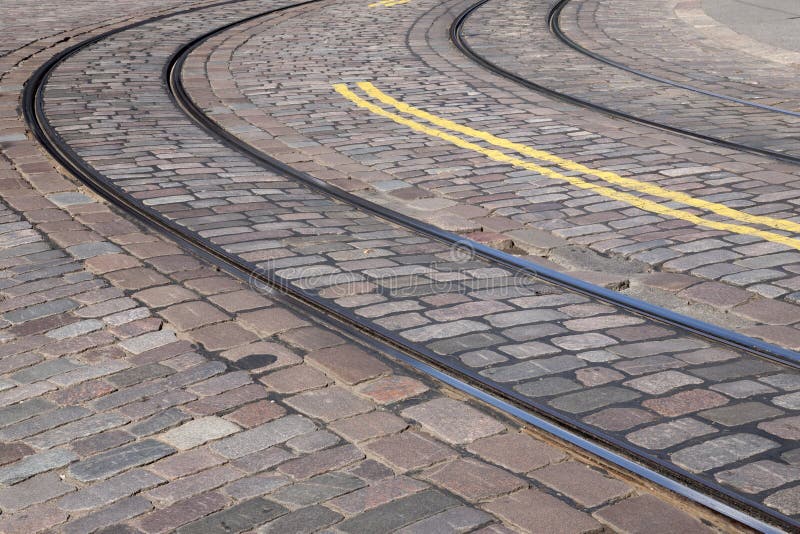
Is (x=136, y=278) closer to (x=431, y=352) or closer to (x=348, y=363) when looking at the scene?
(x=348, y=363)

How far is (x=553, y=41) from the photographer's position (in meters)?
12.4

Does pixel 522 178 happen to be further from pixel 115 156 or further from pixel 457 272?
pixel 115 156

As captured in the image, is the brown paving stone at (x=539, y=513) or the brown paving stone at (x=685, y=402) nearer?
the brown paving stone at (x=539, y=513)

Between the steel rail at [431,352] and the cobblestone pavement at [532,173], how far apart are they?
0.20m

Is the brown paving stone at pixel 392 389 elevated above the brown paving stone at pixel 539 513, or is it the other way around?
the brown paving stone at pixel 539 513

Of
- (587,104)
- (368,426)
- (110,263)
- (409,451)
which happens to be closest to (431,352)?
(368,426)

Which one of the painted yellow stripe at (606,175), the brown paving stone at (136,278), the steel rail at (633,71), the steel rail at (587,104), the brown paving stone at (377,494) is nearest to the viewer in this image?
the brown paving stone at (377,494)

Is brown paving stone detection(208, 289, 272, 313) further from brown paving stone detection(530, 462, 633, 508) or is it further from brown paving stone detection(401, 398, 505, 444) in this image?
brown paving stone detection(530, 462, 633, 508)

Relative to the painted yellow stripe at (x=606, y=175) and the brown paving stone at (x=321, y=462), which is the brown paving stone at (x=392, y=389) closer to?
the brown paving stone at (x=321, y=462)

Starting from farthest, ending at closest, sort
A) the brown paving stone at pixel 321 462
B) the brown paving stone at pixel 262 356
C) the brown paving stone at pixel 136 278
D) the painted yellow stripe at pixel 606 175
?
the painted yellow stripe at pixel 606 175, the brown paving stone at pixel 136 278, the brown paving stone at pixel 262 356, the brown paving stone at pixel 321 462

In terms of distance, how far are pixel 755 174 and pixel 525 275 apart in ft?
8.00

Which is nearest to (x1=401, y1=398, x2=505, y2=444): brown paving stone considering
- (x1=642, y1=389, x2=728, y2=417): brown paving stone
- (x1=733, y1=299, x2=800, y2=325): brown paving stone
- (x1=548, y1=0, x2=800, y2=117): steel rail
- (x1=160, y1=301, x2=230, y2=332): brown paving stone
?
(x1=642, y1=389, x2=728, y2=417): brown paving stone

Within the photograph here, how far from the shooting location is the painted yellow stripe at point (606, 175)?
5.96 metres

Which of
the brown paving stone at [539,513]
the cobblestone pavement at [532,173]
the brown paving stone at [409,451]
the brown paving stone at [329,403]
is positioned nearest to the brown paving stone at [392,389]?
the brown paving stone at [329,403]
